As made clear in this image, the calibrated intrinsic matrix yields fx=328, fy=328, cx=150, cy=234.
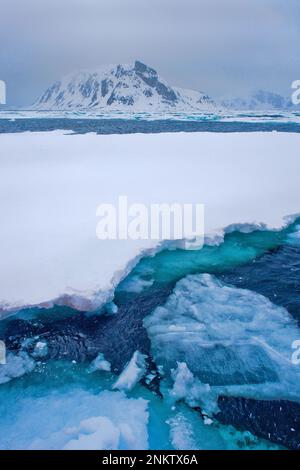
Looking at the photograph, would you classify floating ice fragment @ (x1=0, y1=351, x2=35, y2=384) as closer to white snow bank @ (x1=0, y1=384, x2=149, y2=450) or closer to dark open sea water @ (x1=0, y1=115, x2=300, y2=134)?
white snow bank @ (x1=0, y1=384, x2=149, y2=450)

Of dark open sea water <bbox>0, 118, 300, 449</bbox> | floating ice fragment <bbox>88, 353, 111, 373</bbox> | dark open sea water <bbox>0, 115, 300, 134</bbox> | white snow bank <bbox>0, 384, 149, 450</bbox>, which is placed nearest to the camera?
white snow bank <bbox>0, 384, 149, 450</bbox>

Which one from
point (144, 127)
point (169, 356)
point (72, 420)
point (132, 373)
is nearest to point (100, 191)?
point (169, 356)

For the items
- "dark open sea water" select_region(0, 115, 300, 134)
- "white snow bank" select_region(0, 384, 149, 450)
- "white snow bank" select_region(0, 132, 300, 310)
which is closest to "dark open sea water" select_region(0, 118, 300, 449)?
"white snow bank" select_region(0, 384, 149, 450)

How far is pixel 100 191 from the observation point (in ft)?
27.7

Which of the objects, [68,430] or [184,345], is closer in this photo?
[68,430]

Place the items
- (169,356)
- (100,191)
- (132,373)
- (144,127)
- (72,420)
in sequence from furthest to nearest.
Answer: (144,127), (100,191), (169,356), (132,373), (72,420)

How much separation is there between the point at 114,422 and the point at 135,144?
12.2 meters

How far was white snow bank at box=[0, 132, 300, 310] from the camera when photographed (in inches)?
191

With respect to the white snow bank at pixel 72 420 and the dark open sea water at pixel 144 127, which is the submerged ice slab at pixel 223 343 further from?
the dark open sea water at pixel 144 127

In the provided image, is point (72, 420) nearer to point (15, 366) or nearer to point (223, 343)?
point (15, 366)

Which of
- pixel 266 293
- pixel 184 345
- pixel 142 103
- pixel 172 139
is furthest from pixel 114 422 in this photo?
pixel 142 103
